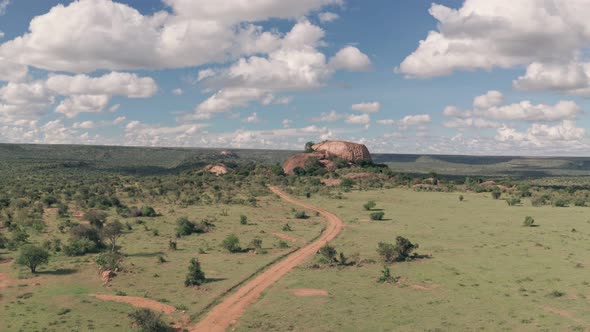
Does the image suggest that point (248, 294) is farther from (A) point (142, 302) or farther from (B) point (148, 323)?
(B) point (148, 323)

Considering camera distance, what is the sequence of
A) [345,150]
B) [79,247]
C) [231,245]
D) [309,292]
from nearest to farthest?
A: [309,292] < [79,247] < [231,245] < [345,150]

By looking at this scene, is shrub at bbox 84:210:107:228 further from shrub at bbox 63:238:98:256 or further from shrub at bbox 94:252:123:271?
shrub at bbox 94:252:123:271

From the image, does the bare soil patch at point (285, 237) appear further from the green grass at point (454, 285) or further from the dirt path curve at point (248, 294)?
the green grass at point (454, 285)

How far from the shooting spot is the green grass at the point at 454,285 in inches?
952

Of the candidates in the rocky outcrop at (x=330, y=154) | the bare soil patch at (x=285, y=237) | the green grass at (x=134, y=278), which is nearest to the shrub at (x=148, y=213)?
the green grass at (x=134, y=278)

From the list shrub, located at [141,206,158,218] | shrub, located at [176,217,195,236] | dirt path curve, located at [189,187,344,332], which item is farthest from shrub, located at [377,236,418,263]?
shrub, located at [141,206,158,218]

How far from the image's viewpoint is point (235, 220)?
197 ft

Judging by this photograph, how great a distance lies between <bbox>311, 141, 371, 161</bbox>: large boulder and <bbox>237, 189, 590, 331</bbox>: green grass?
85.7 meters

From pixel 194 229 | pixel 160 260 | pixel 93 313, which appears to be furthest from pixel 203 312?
pixel 194 229

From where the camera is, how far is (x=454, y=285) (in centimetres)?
3070

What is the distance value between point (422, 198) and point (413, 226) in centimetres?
3044

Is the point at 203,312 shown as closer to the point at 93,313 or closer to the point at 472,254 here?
the point at 93,313

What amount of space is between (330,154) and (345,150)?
18.0ft

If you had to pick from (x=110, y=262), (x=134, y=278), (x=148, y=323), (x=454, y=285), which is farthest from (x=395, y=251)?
(x=110, y=262)
